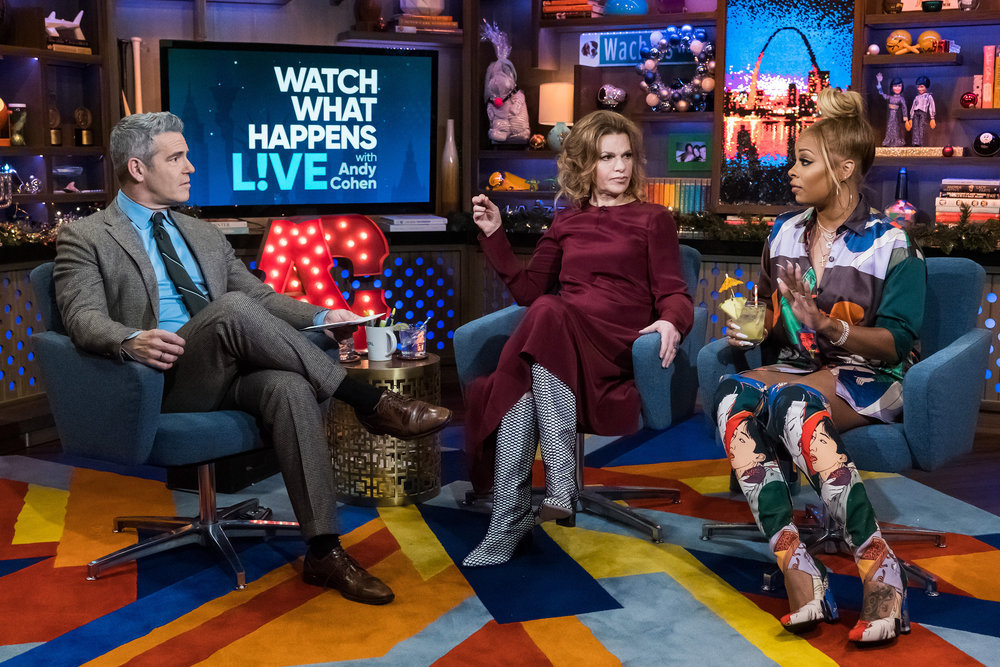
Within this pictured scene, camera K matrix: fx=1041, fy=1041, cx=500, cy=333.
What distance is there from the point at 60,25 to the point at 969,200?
13.3ft

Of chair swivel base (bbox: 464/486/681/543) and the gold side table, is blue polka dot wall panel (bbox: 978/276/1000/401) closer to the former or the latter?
chair swivel base (bbox: 464/486/681/543)

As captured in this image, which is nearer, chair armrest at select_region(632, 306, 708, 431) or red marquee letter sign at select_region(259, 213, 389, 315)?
chair armrest at select_region(632, 306, 708, 431)

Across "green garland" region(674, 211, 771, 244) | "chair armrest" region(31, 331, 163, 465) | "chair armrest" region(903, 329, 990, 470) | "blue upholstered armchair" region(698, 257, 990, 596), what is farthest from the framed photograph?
"chair armrest" region(31, 331, 163, 465)

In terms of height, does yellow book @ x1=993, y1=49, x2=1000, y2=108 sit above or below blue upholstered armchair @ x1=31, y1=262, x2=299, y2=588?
above

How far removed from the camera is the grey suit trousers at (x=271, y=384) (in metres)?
2.69

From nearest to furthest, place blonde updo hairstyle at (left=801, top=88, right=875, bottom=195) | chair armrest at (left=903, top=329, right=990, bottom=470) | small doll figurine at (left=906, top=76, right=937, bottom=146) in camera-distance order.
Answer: chair armrest at (left=903, top=329, right=990, bottom=470) → blonde updo hairstyle at (left=801, top=88, right=875, bottom=195) → small doll figurine at (left=906, top=76, right=937, bottom=146)

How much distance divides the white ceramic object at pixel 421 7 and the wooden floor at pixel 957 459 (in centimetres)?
193

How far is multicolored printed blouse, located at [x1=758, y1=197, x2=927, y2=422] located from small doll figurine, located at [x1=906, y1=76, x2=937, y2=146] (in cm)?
217

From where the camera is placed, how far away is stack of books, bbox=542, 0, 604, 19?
5.07 m

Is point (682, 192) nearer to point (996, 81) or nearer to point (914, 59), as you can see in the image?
point (914, 59)

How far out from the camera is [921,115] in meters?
4.70

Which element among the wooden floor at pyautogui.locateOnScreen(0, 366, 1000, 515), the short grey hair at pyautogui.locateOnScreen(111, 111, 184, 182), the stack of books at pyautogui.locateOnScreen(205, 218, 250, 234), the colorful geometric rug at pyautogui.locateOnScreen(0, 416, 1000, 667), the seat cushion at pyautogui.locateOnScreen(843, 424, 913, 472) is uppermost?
the short grey hair at pyautogui.locateOnScreen(111, 111, 184, 182)

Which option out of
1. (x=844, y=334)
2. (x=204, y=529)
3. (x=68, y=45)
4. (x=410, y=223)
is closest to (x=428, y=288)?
(x=410, y=223)

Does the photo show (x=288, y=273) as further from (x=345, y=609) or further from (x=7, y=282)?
(x=345, y=609)
